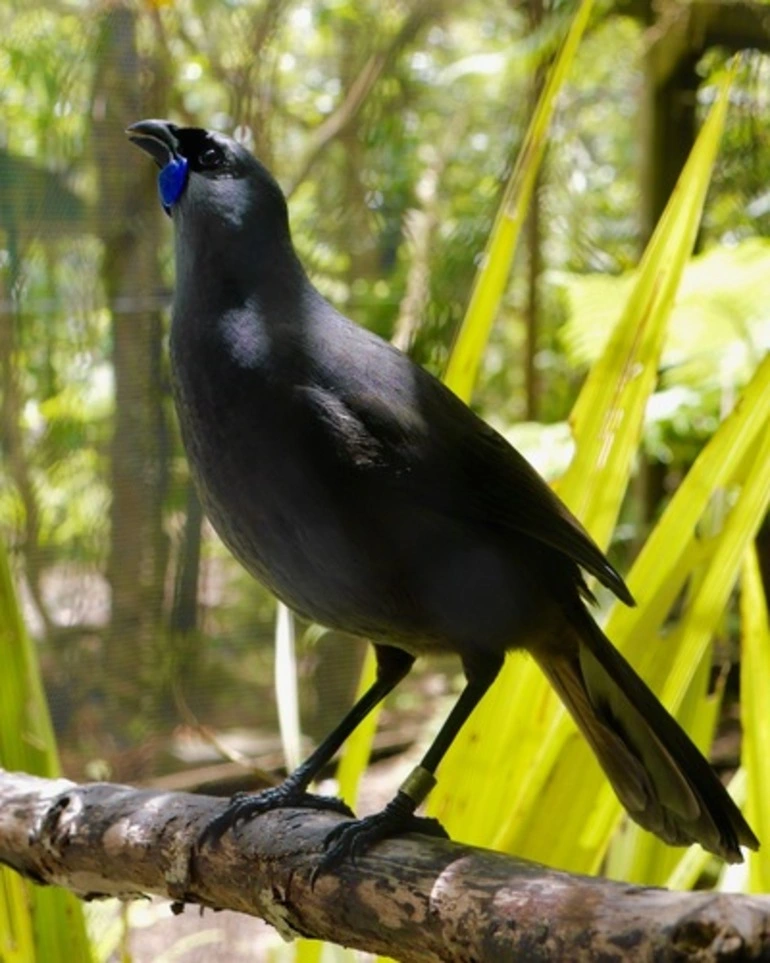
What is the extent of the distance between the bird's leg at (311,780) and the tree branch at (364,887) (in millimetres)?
13

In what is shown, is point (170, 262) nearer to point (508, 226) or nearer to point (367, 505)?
point (508, 226)

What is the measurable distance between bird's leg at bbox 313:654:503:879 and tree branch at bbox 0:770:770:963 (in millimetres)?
14

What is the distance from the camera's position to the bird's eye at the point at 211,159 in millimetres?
1063

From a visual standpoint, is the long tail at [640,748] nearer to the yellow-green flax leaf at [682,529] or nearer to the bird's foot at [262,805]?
the yellow-green flax leaf at [682,529]

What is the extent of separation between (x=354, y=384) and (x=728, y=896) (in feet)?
1.58

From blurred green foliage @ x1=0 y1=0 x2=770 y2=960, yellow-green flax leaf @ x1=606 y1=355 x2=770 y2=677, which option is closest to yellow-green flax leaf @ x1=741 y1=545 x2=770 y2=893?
yellow-green flax leaf @ x1=606 y1=355 x2=770 y2=677

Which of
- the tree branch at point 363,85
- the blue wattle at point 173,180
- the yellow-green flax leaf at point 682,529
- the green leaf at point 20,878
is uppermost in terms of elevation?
the tree branch at point 363,85

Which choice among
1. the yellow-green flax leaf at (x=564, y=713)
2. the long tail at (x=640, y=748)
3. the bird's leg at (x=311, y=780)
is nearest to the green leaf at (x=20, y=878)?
the bird's leg at (x=311, y=780)

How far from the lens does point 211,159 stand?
1067mm

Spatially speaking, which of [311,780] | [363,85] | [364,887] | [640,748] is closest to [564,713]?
[640,748]

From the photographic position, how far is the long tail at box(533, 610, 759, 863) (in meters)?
1.00

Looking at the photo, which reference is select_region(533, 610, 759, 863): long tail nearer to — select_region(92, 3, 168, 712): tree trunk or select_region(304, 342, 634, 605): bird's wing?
select_region(304, 342, 634, 605): bird's wing

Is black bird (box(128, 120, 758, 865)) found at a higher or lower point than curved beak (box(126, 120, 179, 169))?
lower

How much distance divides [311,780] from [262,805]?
0.25 ft
